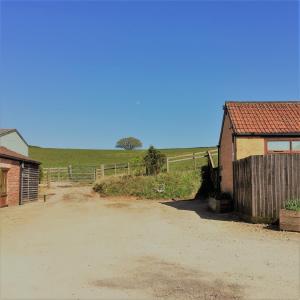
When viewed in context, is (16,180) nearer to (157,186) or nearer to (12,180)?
(12,180)

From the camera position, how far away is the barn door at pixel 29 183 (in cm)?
2740

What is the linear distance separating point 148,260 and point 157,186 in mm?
20039

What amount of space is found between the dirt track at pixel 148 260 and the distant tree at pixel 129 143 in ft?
322

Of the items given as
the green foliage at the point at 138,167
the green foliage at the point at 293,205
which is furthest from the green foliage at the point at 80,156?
the green foliage at the point at 293,205

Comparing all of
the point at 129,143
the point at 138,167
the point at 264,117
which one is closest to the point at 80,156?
the point at 129,143

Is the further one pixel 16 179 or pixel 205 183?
pixel 205 183

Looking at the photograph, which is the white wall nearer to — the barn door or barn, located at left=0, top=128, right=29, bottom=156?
barn, located at left=0, top=128, right=29, bottom=156

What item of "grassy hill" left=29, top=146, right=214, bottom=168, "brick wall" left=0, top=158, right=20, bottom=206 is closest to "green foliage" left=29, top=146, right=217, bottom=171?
"grassy hill" left=29, top=146, right=214, bottom=168

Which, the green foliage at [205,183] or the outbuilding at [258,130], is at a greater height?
the outbuilding at [258,130]

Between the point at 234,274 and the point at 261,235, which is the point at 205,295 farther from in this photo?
the point at 261,235

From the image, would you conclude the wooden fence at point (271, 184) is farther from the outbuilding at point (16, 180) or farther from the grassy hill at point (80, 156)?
the grassy hill at point (80, 156)

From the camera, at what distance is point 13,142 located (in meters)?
35.6

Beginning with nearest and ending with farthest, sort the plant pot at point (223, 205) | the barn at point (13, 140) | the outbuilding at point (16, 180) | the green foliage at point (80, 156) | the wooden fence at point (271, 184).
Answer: the wooden fence at point (271, 184) < the plant pot at point (223, 205) < the outbuilding at point (16, 180) < the barn at point (13, 140) < the green foliage at point (80, 156)

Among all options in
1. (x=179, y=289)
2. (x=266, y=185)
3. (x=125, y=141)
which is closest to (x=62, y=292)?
(x=179, y=289)
